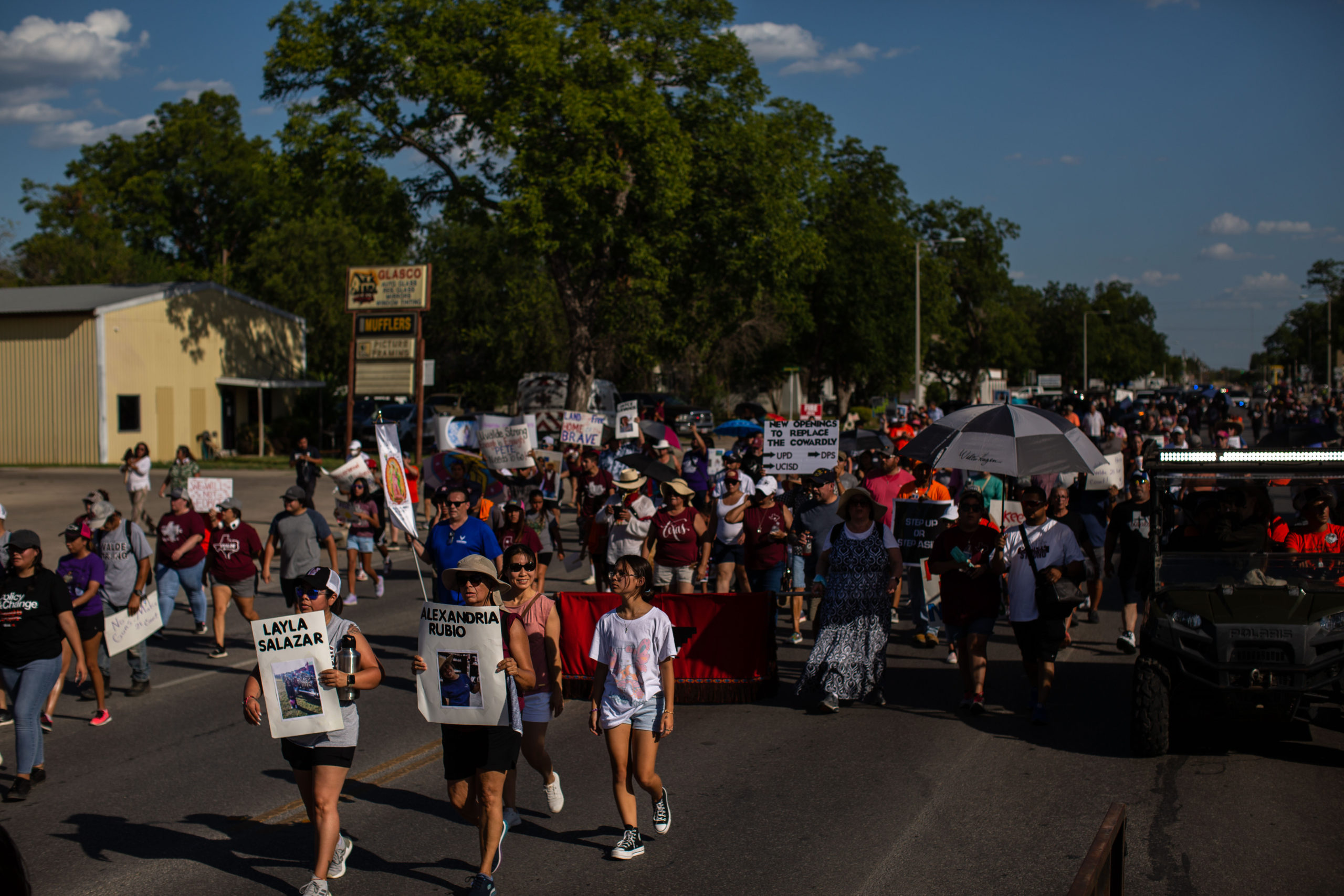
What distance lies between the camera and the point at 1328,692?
6.93 metres

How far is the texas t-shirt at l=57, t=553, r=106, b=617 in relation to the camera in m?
9.04

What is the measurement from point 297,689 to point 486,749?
3.17ft

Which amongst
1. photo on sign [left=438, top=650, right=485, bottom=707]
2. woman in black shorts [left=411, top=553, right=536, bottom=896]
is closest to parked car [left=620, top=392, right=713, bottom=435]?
woman in black shorts [left=411, top=553, right=536, bottom=896]

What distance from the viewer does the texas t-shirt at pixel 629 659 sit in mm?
6066

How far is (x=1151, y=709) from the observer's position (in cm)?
734

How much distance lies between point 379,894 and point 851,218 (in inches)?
2006

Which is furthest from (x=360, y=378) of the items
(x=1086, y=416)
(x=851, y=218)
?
(x=851, y=218)

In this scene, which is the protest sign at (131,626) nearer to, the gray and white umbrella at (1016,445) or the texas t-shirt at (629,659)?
the texas t-shirt at (629,659)

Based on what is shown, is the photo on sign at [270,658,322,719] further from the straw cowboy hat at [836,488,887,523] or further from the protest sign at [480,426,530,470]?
the protest sign at [480,426,530,470]

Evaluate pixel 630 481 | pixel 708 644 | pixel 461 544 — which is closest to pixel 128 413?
pixel 630 481

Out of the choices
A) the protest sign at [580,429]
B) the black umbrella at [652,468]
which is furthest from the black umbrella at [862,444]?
the protest sign at [580,429]

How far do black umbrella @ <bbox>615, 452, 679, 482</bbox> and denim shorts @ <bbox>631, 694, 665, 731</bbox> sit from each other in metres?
5.64

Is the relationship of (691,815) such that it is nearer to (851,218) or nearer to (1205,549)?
(1205,549)

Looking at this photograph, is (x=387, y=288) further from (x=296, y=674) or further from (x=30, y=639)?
(x=296, y=674)
